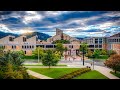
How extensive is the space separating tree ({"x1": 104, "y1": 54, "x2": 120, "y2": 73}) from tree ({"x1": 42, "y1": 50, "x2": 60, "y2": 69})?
4.15ft

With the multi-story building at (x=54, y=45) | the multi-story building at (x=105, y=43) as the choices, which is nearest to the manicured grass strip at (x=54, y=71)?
the multi-story building at (x=54, y=45)

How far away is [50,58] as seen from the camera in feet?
20.7

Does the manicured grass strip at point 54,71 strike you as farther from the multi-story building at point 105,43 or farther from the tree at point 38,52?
the multi-story building at point 105,43

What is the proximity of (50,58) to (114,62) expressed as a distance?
1575 millimetres

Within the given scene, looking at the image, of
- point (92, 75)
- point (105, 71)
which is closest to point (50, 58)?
point (92, 75)

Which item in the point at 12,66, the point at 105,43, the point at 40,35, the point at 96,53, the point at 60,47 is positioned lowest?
the point at 12,66

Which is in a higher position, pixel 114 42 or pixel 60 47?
pixel 114 42

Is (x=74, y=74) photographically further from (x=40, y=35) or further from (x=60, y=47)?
(x=40, y=35)

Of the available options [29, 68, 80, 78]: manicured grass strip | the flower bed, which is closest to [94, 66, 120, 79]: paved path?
the flower bed

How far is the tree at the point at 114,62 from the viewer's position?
6223mm

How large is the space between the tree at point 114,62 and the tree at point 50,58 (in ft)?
4.15
